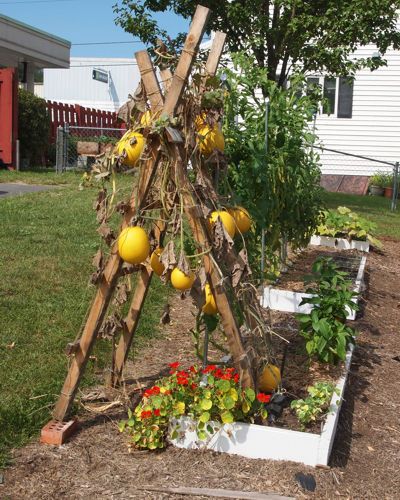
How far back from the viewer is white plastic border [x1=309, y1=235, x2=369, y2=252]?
9.80 m

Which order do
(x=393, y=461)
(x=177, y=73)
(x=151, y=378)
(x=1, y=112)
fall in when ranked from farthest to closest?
(x=1, y=112), (x=151, y=378), (x=393, y=461), (x=177, y=73)

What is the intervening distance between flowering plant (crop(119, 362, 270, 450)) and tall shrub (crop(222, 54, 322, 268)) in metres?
1.82

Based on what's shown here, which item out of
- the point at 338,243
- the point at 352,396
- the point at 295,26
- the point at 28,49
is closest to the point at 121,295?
the point at 352,396

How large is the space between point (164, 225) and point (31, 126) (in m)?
14.2

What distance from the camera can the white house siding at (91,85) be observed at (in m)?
35.7

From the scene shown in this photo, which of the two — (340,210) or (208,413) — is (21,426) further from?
(340,210)

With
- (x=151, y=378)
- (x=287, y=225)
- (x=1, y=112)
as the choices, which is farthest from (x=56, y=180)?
(x=151, y=378)

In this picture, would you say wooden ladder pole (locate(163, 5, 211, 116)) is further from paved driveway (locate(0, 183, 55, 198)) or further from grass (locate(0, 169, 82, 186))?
grass (locate(0, 169, 82, 186))

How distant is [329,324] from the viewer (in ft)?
14.8

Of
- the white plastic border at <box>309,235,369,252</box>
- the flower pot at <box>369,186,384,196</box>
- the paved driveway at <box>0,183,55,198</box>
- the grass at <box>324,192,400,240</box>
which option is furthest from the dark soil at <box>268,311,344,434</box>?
the flower pot at <box>369,186,384,196</box>

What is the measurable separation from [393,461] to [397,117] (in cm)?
1893

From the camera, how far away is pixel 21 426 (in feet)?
12.2

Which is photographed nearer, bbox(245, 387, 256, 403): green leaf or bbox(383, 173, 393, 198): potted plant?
bbox(245, 387, 256, 403): green leaf

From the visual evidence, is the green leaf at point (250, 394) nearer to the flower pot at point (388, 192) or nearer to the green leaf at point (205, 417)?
the green leaf at point (205, 417)
